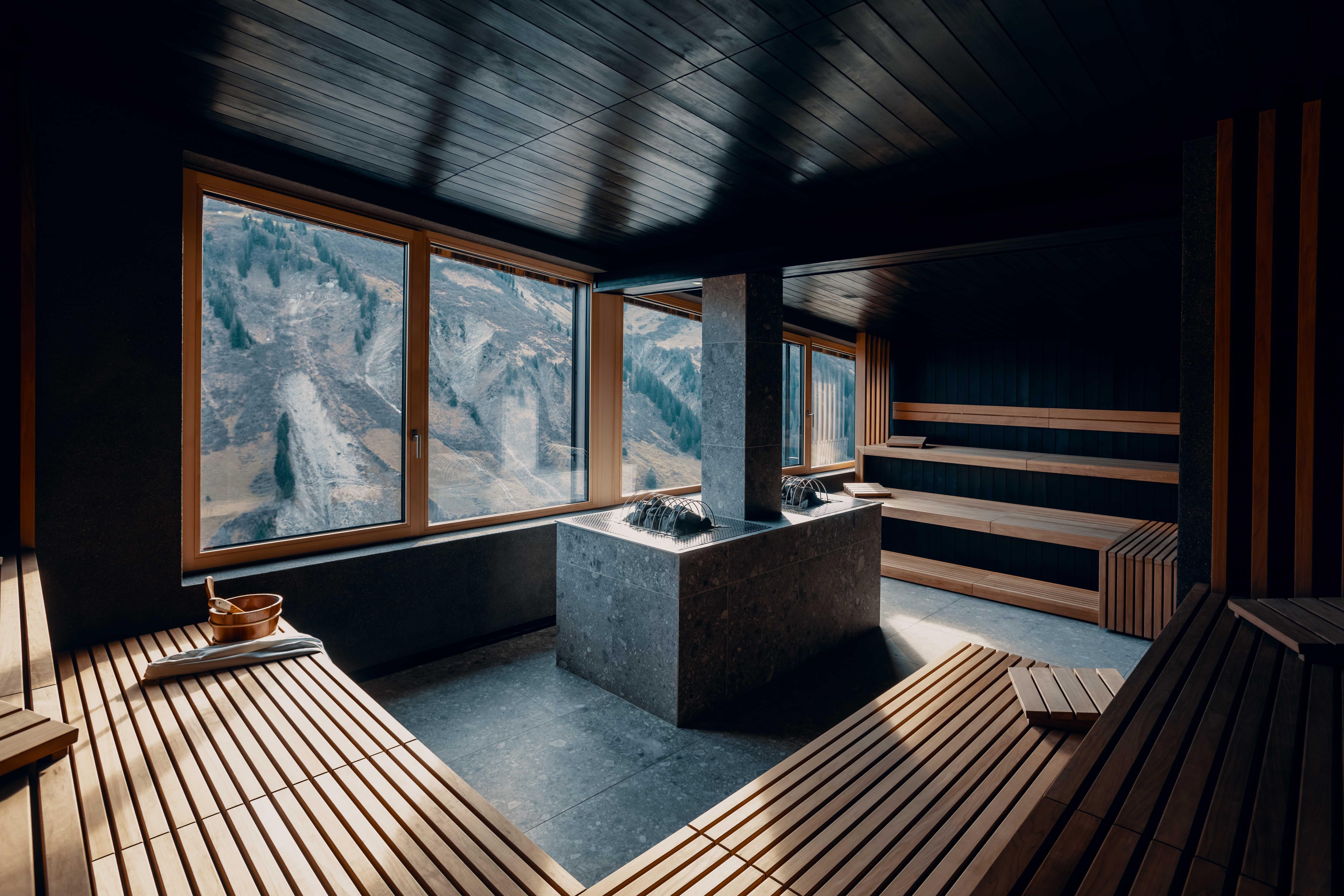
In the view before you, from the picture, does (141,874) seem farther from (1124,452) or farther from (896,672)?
(1124,452)

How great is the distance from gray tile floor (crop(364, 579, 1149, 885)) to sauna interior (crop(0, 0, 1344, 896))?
3 centimetres

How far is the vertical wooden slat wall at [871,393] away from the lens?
7.55 metres

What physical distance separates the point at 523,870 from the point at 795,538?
2753mm

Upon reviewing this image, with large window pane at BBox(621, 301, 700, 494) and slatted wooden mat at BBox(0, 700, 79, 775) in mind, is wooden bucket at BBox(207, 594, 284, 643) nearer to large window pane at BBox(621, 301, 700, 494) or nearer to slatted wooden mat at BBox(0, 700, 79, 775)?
slatted wooden mat at BBox(0, 700, 79, 775)

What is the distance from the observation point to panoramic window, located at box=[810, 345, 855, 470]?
24.8 feet

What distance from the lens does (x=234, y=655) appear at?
2.35m

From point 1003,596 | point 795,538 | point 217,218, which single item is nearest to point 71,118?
point 217,218

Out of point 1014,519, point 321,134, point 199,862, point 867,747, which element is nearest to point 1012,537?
point 1014,519

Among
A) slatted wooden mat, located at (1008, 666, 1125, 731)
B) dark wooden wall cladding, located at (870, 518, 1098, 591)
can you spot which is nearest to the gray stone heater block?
slatted wooden mat, located at (1008, 666, 1125, 731)

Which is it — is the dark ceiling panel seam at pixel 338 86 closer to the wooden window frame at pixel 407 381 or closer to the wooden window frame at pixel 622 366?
A: the wooden window frame at pixel 407 381

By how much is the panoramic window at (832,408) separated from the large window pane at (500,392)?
3.48m

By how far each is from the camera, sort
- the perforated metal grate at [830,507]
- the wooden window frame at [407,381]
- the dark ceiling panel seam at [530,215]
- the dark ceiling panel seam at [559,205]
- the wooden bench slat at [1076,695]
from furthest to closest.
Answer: the perforated metal grate at [830,507] < the dark ceiling panel seam at [530,215] < the dark ceiling panel seam at [559,205] < the wooden window frame at [407,381] < the wooden bench slat at [1076,695]

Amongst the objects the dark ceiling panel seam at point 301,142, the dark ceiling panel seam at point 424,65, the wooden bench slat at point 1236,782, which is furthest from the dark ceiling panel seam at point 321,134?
the wooden bench slat at point 1236,782

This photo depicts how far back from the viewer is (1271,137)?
2209 mm
